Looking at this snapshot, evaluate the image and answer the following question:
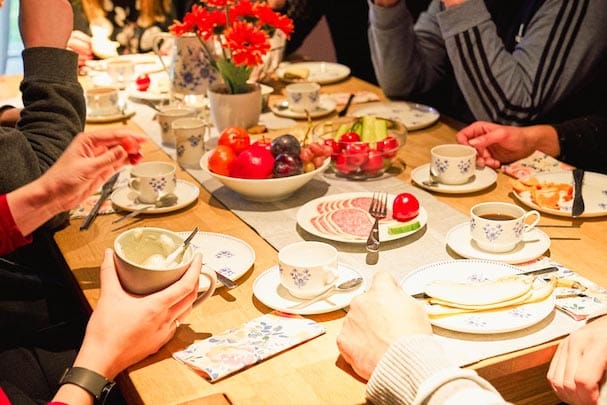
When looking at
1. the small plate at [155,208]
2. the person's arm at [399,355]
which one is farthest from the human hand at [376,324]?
the small plate at [155,208]

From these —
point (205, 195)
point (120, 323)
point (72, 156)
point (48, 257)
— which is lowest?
point (48, 257)

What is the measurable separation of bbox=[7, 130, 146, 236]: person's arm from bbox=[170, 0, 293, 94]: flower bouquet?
0.62 meters

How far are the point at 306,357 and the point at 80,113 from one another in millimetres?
930

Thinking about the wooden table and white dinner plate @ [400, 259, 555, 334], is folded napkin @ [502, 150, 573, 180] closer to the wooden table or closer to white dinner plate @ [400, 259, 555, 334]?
the wooden table

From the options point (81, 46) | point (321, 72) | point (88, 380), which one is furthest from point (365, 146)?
point (81, 46)

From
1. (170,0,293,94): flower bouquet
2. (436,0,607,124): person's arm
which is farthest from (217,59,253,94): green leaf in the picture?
(436,0,607,124): person's arm

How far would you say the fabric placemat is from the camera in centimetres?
118

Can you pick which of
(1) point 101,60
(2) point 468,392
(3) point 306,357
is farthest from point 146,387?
(1) point 101,60

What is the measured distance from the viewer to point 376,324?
1135mm

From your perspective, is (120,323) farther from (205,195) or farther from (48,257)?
(48,257)

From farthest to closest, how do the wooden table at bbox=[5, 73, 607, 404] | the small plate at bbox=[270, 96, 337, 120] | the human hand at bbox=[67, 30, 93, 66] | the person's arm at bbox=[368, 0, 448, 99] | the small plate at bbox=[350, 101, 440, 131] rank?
the human hand at bbox=[67, 30, 93, 66] → the person's arm at bbox=[368, 0, 448, 99] → the small plate at bbox=[270, 96, 337, 120] → the small plate at bbox=[350, 101, 440, 131] → the wooden table at bbox=[5, 73, 607, 404]

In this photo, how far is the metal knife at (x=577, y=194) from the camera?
5.27 feet

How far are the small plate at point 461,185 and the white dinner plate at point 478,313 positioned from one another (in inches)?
15.5

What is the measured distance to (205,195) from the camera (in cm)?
180
